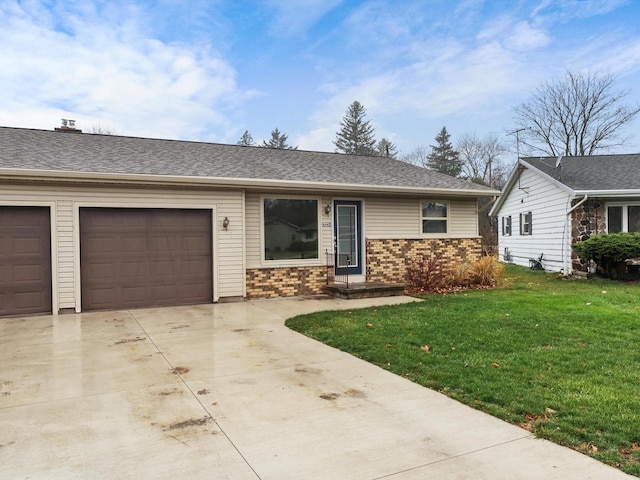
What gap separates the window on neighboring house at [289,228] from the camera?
976cm

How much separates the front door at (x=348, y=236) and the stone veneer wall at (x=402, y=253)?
0.30 metres

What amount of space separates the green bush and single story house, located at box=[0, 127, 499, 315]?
3.20 meters

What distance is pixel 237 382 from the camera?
4133mm

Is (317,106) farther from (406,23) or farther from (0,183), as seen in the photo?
(0,183)

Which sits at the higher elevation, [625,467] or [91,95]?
[91,95]

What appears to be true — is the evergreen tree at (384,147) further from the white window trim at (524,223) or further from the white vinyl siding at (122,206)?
the white vinyl siding at (122,206)

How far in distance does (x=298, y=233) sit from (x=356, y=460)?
7570 millimetres

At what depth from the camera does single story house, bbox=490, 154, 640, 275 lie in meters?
13.0

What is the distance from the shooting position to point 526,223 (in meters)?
16.7

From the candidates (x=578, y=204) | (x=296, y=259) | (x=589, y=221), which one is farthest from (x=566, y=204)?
(x=296, y=259)

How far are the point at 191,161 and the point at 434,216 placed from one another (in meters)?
6.32

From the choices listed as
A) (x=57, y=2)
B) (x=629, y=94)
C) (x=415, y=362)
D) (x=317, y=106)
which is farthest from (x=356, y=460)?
(x=629, y=94)

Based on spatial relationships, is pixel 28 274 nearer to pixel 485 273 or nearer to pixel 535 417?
pixel 535 417

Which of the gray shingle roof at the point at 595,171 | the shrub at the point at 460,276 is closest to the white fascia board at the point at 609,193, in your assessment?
the gray shingle roof at the point at 595,171
